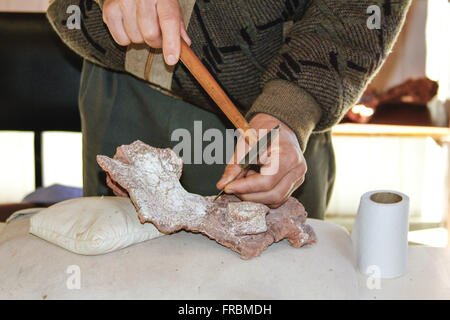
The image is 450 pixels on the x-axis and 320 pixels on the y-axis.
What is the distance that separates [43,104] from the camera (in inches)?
52.1

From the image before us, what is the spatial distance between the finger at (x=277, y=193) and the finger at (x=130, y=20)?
0.29m

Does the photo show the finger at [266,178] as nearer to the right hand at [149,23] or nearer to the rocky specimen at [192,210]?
the rocky specimen at [192,210]

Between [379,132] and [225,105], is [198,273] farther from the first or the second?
[379,132]

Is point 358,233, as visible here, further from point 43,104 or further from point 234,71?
point 43,104

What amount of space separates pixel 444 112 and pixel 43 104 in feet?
4.61

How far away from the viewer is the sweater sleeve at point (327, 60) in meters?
0.81

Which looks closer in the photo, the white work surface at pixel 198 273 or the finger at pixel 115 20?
the white work surface at pixel 198 273

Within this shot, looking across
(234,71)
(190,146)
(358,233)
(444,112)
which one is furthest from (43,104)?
(444,112)

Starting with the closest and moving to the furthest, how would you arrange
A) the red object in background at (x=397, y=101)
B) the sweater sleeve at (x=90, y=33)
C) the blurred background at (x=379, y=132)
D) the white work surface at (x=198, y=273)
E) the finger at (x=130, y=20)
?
the white work surface at (x=198, y=273) → the finger at (x=130, y=20) → the sweater sleeve at (x=90, y=33) → the blurred background at (x=379, y=132) → the red object in background at (x=397, y=101)

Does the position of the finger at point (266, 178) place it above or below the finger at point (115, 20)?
below

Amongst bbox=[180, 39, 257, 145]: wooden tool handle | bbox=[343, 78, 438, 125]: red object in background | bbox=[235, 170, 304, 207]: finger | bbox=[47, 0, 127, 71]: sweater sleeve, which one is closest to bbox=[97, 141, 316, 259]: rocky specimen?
bbox=[235, 170, 304, 207]: finger

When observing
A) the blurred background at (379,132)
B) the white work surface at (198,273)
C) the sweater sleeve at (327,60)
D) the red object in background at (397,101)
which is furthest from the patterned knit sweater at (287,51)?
the red object in background at (397,101)

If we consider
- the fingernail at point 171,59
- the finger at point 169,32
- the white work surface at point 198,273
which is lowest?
the white work surface at point 198,273

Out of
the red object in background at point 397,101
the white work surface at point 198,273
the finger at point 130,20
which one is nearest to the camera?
the white work surface at point 198,273
